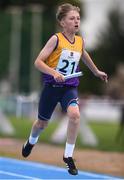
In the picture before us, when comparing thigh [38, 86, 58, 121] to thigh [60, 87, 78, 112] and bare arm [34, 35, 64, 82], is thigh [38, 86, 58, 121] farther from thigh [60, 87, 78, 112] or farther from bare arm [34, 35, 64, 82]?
bare arm [34, 35, 64, 82]

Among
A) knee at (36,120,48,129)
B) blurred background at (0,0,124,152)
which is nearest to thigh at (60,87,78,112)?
knee at (36,120,48,129)

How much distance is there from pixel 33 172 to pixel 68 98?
9.07ft

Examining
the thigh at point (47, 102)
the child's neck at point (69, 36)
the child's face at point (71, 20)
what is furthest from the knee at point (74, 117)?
the child's face at point (71, 20)

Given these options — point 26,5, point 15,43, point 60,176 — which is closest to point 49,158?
point 60,176

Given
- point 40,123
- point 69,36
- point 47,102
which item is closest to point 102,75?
point 69,36

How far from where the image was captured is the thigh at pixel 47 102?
10289 millimetres

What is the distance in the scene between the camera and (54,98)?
405 inches

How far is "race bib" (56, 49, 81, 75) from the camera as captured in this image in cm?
1009

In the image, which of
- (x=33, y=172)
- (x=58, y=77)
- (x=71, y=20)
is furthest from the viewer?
(x=33, y=172)

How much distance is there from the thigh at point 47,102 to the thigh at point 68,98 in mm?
179

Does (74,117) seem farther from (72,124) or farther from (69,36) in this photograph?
(69,36)

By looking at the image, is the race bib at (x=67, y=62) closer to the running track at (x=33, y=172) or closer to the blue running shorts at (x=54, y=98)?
the blue running shorts at (x=54, y=98)

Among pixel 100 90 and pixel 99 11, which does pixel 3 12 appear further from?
pixel 99 11

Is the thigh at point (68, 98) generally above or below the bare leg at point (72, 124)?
above
